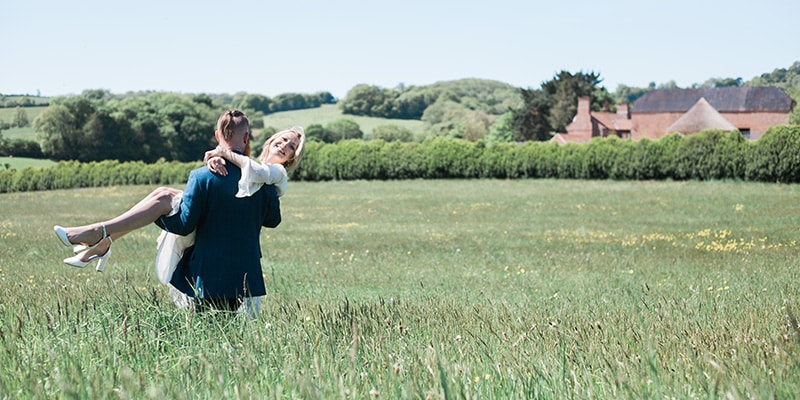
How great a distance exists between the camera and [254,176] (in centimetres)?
521

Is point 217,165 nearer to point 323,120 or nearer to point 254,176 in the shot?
point 254,176

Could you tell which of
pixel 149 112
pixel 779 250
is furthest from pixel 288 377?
pixel 149 112

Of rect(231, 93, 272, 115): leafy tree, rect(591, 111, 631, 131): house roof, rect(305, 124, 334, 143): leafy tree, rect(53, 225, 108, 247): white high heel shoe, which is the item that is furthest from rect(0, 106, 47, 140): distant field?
rect(231, 93, 272, 115): leafy tree

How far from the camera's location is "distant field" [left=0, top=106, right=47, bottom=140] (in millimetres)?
65500

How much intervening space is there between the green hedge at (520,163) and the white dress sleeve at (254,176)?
38.6m

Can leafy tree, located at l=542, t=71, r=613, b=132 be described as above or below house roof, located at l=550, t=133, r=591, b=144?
above

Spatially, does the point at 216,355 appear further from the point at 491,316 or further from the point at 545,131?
the point at 545,131

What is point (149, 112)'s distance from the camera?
88.0 metres

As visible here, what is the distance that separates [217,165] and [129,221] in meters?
0.72

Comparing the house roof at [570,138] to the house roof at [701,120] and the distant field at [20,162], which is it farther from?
the distant field at [20,162]

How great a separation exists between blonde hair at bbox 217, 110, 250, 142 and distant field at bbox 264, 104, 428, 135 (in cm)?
12827

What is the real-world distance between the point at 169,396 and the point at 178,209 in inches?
98.7

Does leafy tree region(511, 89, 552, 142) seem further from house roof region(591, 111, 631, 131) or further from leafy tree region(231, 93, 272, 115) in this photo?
leafy tree region(231, 93, 272, 115)

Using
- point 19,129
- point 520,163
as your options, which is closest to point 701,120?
point 520,163
